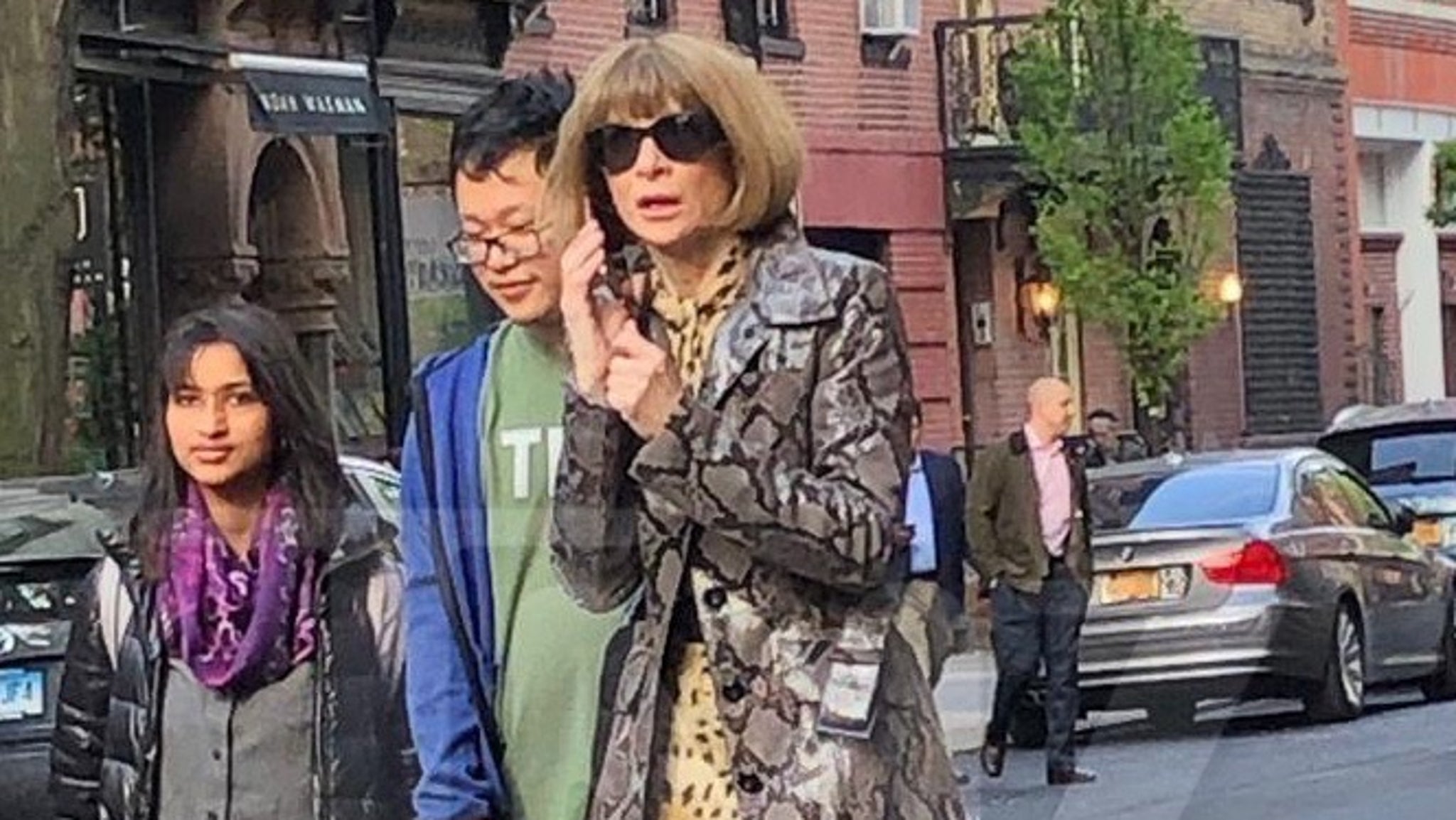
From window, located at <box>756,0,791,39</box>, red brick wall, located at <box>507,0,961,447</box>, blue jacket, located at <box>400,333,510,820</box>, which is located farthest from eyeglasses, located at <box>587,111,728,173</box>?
window, located at <box>756,0,791,39</box>

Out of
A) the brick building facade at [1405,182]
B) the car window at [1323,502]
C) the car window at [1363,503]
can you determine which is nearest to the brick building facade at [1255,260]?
the brick building facade at [1405,182]

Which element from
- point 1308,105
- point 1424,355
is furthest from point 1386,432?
point 1424,355

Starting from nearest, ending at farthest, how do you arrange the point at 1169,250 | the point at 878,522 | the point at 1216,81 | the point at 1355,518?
the point at 878,522, the point at 1355,518, the point at 1169,250, the point at 1216,81

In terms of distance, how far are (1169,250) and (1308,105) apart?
819 centimetres

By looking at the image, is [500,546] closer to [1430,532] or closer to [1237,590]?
[1237,590]

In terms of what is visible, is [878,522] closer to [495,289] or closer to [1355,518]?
[495,289]

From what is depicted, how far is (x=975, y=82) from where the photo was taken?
1123 inches

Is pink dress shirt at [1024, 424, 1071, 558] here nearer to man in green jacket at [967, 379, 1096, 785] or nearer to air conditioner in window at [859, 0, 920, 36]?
man in green jacket at [967, 379, 1096, 785]

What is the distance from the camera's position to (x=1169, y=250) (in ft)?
92.5

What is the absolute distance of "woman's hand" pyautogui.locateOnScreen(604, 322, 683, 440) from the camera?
14.3 feet

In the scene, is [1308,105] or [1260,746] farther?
[1308,105]

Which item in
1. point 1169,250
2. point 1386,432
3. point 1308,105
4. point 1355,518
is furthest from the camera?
point 1308,105

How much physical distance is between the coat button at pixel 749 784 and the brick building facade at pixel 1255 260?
76.7ft

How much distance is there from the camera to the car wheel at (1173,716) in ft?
60.1
